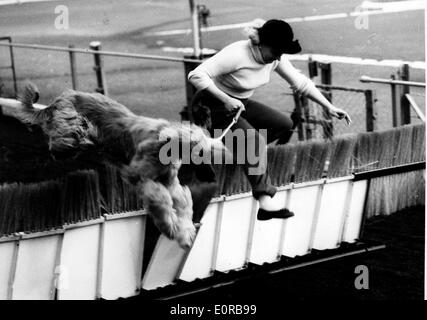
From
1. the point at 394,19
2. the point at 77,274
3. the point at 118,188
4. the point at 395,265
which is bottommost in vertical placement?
the point at 395,265

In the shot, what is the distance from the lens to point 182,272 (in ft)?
8.25

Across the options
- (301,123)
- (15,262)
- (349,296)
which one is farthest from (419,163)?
(15,262)

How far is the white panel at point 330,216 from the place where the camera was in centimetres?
281

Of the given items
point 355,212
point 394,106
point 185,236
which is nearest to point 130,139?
point 185,236

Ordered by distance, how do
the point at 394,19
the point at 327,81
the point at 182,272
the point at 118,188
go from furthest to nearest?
1. the point at 327,81
2. the point at 394,19
3. the point at 182,272
4. the point at 118,188

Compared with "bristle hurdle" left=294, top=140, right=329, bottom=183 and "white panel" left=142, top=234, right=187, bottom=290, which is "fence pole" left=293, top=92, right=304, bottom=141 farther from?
"white panel" left=142, top=234, right=187, bottom=290

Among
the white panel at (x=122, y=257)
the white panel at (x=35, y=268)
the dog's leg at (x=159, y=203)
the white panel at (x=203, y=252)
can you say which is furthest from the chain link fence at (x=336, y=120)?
the white panel at (x=35, y=268)

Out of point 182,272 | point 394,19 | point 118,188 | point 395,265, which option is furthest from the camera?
point 394,19

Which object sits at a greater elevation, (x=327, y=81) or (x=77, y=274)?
(x=327, y=81)

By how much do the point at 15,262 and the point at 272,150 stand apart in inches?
34.2

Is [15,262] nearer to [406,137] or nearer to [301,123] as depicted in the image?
[301,123]

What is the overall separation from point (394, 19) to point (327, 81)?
1.56 feet

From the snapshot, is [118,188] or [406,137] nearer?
[118,188]

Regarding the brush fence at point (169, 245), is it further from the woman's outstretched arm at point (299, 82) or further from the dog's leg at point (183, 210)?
the woman's outstretched arm at point (299, 82)
